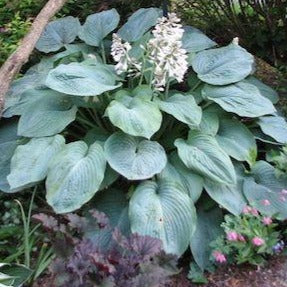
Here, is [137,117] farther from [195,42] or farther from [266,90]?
[266,90]

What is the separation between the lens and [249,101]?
11.2 ft

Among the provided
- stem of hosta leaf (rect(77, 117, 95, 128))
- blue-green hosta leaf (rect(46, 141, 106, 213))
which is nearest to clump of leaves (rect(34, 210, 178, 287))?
blue-green hosta leaf (rect(46, 141, 106, 213))

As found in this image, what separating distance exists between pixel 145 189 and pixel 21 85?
1.25m

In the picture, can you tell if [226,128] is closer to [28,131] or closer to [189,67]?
[189,67]

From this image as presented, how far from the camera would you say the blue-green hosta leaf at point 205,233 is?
115 inches

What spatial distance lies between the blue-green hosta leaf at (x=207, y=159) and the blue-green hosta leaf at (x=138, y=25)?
1.02 meters

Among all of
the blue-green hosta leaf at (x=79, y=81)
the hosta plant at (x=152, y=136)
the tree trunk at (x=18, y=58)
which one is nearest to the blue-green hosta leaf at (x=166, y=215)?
the hosta plant at (x=152, y=136)

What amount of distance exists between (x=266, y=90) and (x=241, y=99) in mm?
464

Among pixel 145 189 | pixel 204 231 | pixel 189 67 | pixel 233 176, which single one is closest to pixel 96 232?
pixel 145 189

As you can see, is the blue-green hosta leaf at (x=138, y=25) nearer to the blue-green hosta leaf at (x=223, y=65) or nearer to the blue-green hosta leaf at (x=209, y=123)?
the blue-green hosta leaf at (x=223, y=65)

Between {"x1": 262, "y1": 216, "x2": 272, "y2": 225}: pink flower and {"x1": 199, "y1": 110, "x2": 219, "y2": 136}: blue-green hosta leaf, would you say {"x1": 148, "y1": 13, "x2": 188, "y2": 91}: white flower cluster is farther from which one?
{"x1": 262, "y1": 216, "x2": 272, "y2": 225}: pink flower

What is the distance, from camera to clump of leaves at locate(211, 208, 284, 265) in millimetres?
2773

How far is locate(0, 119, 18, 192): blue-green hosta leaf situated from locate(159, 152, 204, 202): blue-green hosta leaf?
0.87m

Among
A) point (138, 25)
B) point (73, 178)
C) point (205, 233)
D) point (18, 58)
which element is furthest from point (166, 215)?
point (138, 25)
